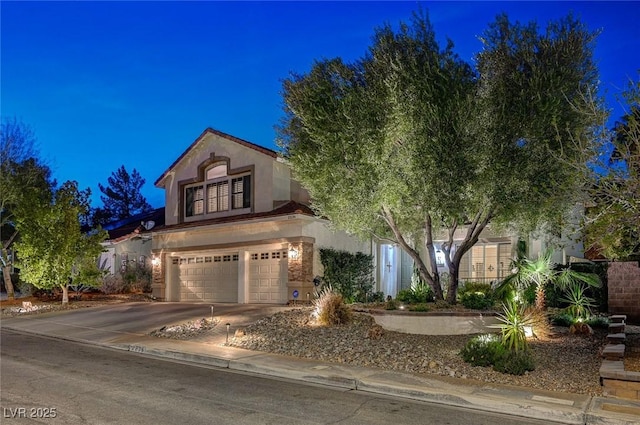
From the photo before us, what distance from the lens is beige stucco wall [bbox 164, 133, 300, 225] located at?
891 inches

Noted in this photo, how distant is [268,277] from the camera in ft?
74.1

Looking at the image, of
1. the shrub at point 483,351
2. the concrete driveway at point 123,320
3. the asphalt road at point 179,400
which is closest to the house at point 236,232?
the concrete driveway at point 123,320

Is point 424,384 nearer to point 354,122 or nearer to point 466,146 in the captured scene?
point 466,146

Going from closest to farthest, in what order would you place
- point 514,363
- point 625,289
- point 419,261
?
1. point 514,363
2. point 419,261
3. point 625,289

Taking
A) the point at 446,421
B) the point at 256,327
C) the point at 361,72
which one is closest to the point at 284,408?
the point at 446,421

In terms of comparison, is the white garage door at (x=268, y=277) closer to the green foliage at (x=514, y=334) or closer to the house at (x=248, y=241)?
the house at (x=248, y=241)

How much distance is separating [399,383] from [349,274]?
41.7ft

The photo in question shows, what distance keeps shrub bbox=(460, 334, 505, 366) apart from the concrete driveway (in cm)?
647

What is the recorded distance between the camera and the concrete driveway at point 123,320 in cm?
1593

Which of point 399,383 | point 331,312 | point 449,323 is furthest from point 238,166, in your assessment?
point 399,383

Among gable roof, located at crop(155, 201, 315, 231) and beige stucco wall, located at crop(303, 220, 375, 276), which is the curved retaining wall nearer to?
beige stucco wall, located at crop(303, 220, 375, 276)

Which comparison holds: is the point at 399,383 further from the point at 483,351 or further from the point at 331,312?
the point at 331,312

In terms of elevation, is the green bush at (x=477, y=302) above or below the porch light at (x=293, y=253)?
below

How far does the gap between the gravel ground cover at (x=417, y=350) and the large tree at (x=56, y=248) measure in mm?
11124
